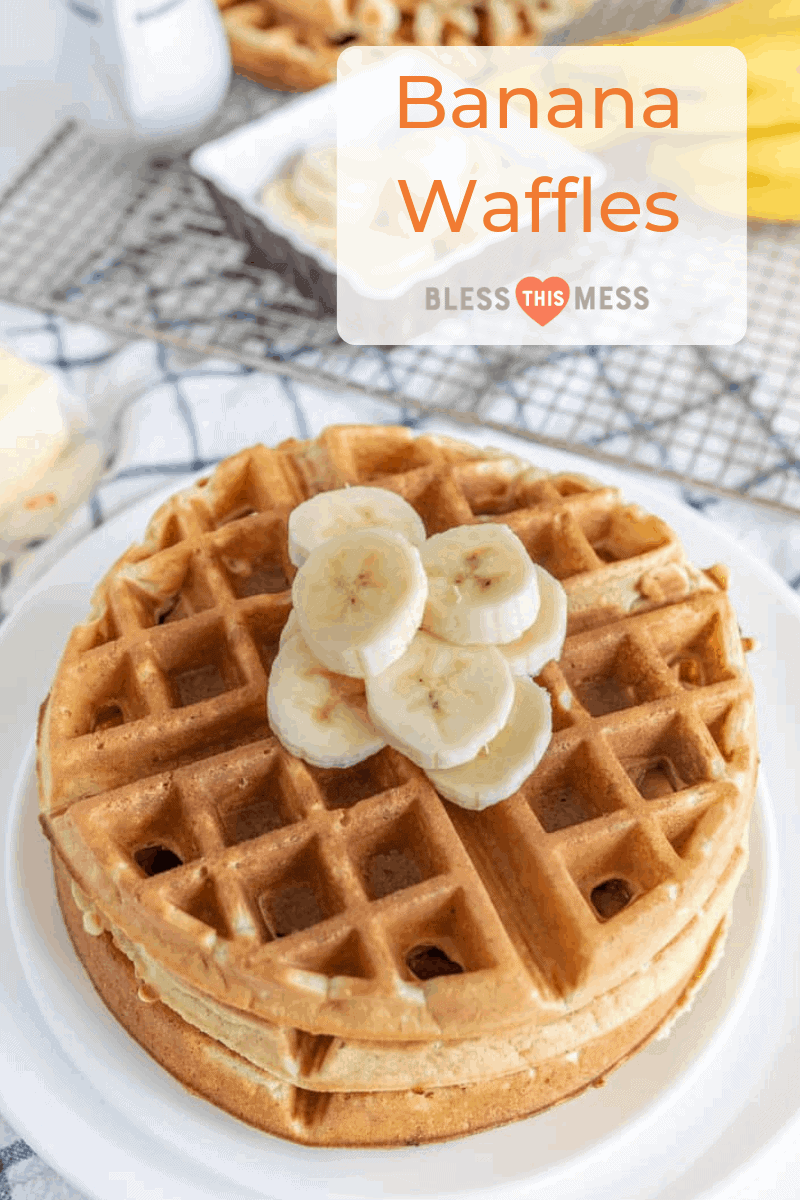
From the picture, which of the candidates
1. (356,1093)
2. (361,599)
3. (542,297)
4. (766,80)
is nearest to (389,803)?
(361,599)

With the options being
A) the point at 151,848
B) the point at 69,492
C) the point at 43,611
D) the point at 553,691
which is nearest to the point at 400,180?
the point at 69,492

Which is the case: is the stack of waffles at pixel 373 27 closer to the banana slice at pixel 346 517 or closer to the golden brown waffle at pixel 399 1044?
Result: the banana slice at pixel 346 517

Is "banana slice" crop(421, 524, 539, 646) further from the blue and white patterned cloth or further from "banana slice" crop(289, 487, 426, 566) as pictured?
the blue and white patterned cloth

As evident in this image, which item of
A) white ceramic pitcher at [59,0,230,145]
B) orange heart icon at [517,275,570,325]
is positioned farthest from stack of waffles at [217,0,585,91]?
orange heart icon at [517,275,570,325]

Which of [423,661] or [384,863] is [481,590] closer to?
[423,661]

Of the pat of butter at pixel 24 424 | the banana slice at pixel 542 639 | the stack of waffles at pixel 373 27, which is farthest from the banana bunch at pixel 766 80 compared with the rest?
the banana slice at pixel 542 639
